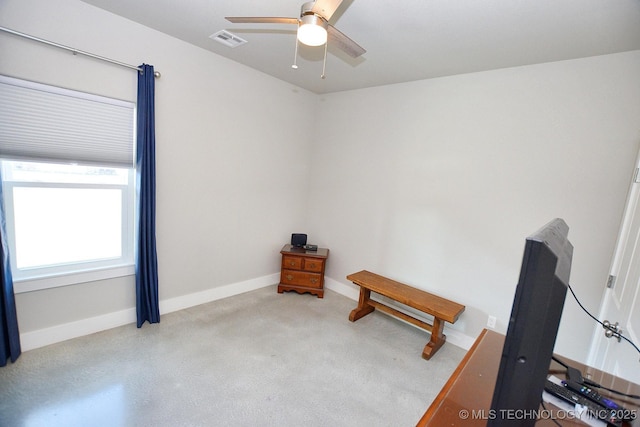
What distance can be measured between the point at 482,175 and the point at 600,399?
1967 mm

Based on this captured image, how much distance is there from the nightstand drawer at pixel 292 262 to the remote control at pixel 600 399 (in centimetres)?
271

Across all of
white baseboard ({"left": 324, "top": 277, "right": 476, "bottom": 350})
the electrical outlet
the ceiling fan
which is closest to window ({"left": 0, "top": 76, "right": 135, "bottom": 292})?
the ceiling fan

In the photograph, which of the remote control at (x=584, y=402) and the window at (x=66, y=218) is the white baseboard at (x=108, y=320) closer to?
the window at (x=66, y=218)

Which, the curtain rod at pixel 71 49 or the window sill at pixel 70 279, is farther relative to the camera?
the window sill at pixel 70 279

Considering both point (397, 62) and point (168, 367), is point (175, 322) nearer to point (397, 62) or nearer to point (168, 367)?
point (168, 367)

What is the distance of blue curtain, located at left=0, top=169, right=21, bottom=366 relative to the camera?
1.84 metres

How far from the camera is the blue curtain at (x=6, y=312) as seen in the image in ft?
6.02

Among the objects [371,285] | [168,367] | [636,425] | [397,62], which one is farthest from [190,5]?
[636,425]

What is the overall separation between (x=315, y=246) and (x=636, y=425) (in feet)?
9.80

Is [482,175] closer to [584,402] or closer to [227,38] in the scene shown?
[584,402]

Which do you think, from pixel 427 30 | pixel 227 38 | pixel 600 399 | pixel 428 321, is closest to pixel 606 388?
pixel 600 399

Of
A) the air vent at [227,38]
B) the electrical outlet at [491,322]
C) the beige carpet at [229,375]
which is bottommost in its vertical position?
the beige carpet at [229,375]

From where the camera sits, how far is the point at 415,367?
234cm

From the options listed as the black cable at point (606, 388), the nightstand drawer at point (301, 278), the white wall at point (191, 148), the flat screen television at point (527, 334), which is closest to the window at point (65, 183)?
the white wall at point (191, 148)
